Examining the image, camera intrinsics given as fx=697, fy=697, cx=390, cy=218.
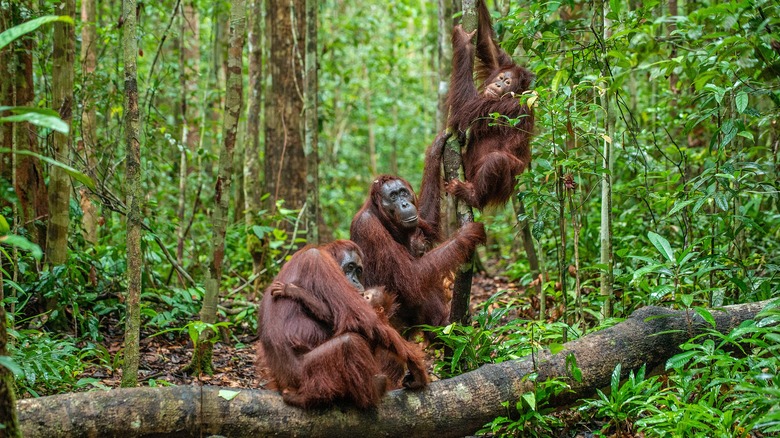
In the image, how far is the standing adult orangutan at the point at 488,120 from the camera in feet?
19.9

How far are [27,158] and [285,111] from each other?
421 centimetres

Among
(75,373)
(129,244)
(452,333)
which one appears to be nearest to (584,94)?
(452,333)

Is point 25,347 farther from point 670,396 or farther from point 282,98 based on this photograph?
point 282,98

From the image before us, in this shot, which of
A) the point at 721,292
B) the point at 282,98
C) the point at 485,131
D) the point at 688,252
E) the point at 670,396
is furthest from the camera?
the point at 282,98

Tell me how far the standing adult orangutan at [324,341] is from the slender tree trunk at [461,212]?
797 mm

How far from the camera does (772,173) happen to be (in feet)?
19.2

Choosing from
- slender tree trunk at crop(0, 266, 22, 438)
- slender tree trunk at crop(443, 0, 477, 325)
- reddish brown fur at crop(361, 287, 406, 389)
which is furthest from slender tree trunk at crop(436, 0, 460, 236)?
slender tree trunk at crop(0, 266, 22, 438)

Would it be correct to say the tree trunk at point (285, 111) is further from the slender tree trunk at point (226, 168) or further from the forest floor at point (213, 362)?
the slender tree trunk at point (226, 168)

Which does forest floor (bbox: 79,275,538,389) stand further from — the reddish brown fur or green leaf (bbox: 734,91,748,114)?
green leaf (bbox: 734,91,748,114)

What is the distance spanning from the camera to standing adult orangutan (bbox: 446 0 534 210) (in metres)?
6.06

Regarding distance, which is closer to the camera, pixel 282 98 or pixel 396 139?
pixel 282 98

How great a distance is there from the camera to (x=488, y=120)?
6.21m

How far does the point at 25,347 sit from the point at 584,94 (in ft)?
15.9

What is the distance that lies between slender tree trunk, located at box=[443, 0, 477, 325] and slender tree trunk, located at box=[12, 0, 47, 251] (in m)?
3.50
